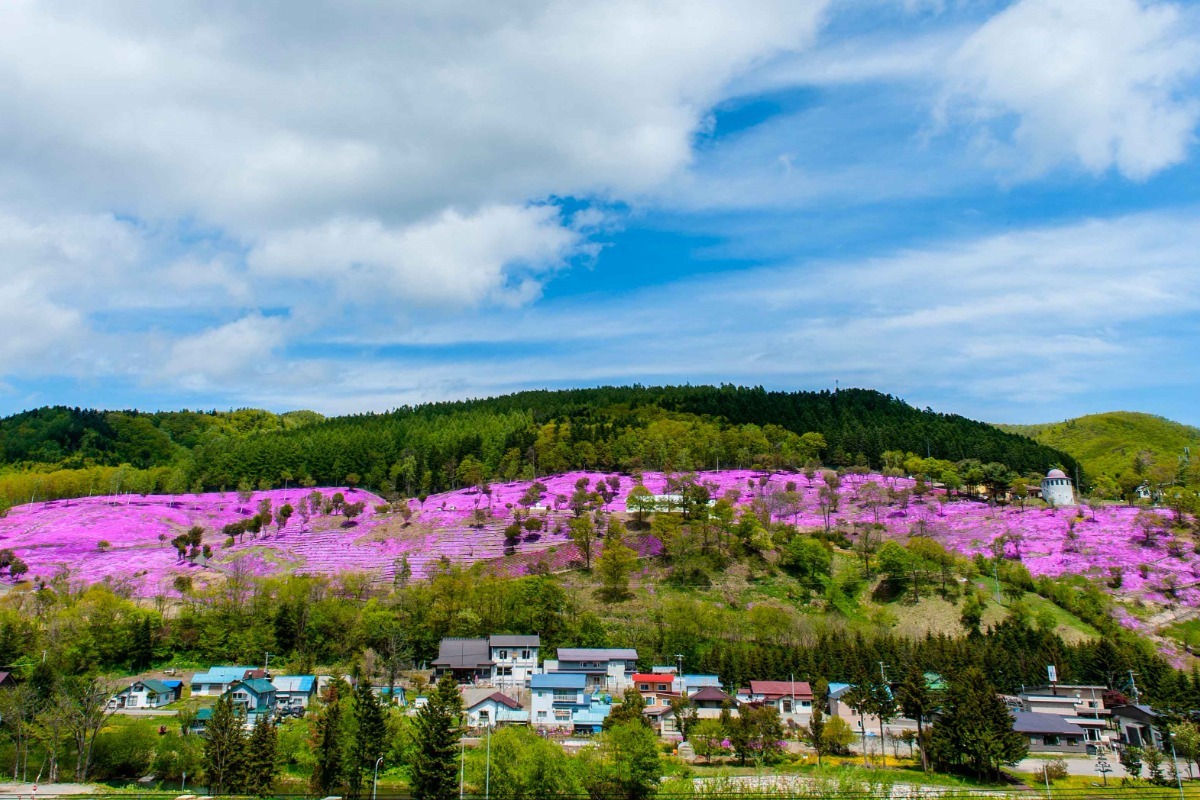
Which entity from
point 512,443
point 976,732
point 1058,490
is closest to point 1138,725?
point 976,732

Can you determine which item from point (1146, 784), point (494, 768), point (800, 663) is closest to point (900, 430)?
point (800, 663)

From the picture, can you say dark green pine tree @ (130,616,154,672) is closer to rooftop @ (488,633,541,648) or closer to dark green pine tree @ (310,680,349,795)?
rooftop @ (488,633,541,648)

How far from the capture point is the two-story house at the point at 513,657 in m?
61.1

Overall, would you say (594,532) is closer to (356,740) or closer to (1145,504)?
(356,740)

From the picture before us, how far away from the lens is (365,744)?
40469mm

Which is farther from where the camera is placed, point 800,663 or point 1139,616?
point 1139,616

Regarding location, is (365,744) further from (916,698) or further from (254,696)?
(916,698)

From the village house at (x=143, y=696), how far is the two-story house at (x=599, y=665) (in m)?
26.8

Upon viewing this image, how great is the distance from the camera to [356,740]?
41.2 metres

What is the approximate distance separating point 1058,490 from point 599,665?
6262 centimetres

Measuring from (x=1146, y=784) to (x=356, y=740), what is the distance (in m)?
40.1

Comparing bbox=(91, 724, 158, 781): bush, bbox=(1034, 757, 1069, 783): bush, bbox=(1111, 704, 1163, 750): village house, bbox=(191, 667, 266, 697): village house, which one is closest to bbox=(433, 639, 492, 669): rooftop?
bbox=(191, 667, 266, 697): village house

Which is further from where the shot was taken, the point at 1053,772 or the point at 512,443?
the point at 512,443

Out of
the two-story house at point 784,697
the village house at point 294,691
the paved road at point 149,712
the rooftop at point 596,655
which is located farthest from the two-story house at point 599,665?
the paved road at point 149,712
